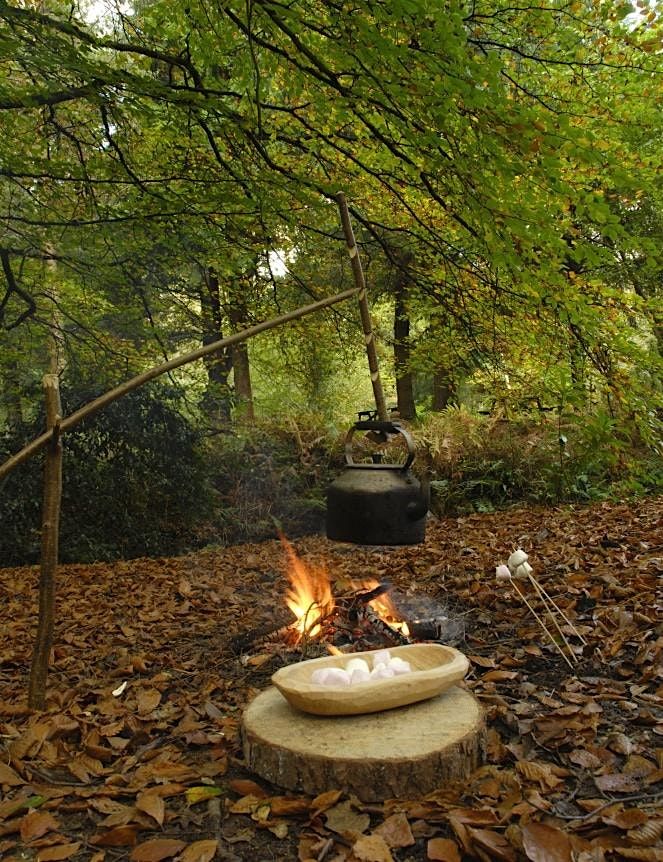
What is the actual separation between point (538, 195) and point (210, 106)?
2487 millimetres

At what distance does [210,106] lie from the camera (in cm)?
448

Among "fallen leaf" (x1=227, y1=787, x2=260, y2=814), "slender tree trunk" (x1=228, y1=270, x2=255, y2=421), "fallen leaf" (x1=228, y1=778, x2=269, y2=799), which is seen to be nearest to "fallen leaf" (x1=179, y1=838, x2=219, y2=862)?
"fallen leaf" (x1=227, y1=787, x2=260, y2=814)

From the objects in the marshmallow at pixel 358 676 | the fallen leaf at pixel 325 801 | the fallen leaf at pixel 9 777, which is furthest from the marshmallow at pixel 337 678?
the fallen leaf at pixel 9 777

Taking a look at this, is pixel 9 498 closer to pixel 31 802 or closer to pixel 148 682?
pixel 148 682

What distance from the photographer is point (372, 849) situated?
1.92m

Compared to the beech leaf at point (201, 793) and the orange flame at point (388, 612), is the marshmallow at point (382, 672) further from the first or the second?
the orange flame at point (388, 612)

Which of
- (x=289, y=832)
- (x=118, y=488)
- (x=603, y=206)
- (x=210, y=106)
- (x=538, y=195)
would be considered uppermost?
(x=210, y=106)

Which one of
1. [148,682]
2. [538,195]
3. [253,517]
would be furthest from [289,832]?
[253,517]

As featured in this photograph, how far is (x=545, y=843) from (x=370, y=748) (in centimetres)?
64

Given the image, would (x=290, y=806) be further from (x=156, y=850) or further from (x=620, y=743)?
(x=620, y=743)

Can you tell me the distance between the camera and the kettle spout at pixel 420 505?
9.59 ft

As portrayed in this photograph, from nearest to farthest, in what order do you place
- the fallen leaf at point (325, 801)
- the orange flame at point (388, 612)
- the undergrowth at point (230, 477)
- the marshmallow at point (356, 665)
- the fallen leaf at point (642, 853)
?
the fallen leaf at point (642, 853)
the fallen leaf at point (325, 801)
the marshmallow at point (356, 665)
the orange flame at point (388, 612)
the undergrowth at point (230, 477)

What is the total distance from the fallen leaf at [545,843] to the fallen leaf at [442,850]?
0.22 metres

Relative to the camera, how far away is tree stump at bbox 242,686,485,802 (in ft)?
7.10
